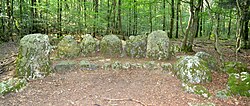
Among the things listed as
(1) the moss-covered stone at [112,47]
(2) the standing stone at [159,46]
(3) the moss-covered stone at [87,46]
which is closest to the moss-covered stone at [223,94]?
(2) the standing stone at [159,46]

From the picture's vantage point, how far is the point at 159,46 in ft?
28.5

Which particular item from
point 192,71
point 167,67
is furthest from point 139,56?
point 192,71

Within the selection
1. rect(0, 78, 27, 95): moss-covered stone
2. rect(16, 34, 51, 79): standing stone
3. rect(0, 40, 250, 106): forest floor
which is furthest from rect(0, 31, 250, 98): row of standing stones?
rect(0, 78, 27, 95): moss-covered stone

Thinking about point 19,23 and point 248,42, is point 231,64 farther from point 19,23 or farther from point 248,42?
point 19,23

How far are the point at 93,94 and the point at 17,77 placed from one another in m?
2.56

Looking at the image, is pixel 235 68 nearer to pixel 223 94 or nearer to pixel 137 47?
pixel 223 94

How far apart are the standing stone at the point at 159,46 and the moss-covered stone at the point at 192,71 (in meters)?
1.52

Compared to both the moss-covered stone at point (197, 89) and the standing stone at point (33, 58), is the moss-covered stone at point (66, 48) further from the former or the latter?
the moss-covered stone at point (197, 89)

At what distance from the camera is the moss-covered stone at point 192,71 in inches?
267

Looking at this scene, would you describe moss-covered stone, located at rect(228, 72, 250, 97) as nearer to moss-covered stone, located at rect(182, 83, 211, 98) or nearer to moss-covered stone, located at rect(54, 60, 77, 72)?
moss-covered stone, located at rect(182, 83, 211, 98)

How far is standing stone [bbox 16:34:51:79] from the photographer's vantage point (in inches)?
275

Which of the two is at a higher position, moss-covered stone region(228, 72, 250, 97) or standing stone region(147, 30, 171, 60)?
standing stone region(147, 30, 171, 60)

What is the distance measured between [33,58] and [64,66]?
3.53ft

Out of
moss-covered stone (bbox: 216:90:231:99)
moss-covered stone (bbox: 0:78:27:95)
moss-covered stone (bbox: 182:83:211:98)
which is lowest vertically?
moss-covered stone (bbox: 216:90:231:99)
